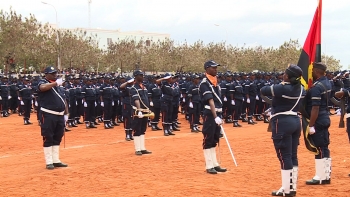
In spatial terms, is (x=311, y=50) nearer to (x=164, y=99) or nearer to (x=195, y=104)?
(x=164, y=99)

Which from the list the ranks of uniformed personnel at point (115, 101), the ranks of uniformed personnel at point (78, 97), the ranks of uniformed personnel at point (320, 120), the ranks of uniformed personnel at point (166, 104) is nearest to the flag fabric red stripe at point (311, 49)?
the ranks of uniformed personnel at point (320, 120)

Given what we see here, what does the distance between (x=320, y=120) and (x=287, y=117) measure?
1.00 metres

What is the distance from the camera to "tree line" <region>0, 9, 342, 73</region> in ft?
137

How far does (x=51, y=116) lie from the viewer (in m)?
11.6

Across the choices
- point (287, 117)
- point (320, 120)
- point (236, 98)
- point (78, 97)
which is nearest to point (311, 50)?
point (320, 120)

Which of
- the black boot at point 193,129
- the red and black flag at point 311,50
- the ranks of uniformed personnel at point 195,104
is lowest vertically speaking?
the black boot at point 193,129

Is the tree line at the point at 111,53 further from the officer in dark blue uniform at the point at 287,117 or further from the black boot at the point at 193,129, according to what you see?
the officer in dark blue uniform at the point at 287,117

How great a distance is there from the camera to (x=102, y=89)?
2188 cm

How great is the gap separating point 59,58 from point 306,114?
3661 centimetres

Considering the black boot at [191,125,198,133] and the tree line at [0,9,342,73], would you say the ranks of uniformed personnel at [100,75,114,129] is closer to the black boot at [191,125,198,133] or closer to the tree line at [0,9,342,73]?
the black boot at [191,125,198,133]

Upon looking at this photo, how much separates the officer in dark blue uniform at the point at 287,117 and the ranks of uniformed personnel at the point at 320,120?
53cm

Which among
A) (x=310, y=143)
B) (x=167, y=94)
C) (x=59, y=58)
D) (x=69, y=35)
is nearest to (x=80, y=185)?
(x=310, y=143)

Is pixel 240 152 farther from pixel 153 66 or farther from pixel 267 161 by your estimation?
pixel 153 66

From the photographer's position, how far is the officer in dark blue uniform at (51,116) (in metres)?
11.6
